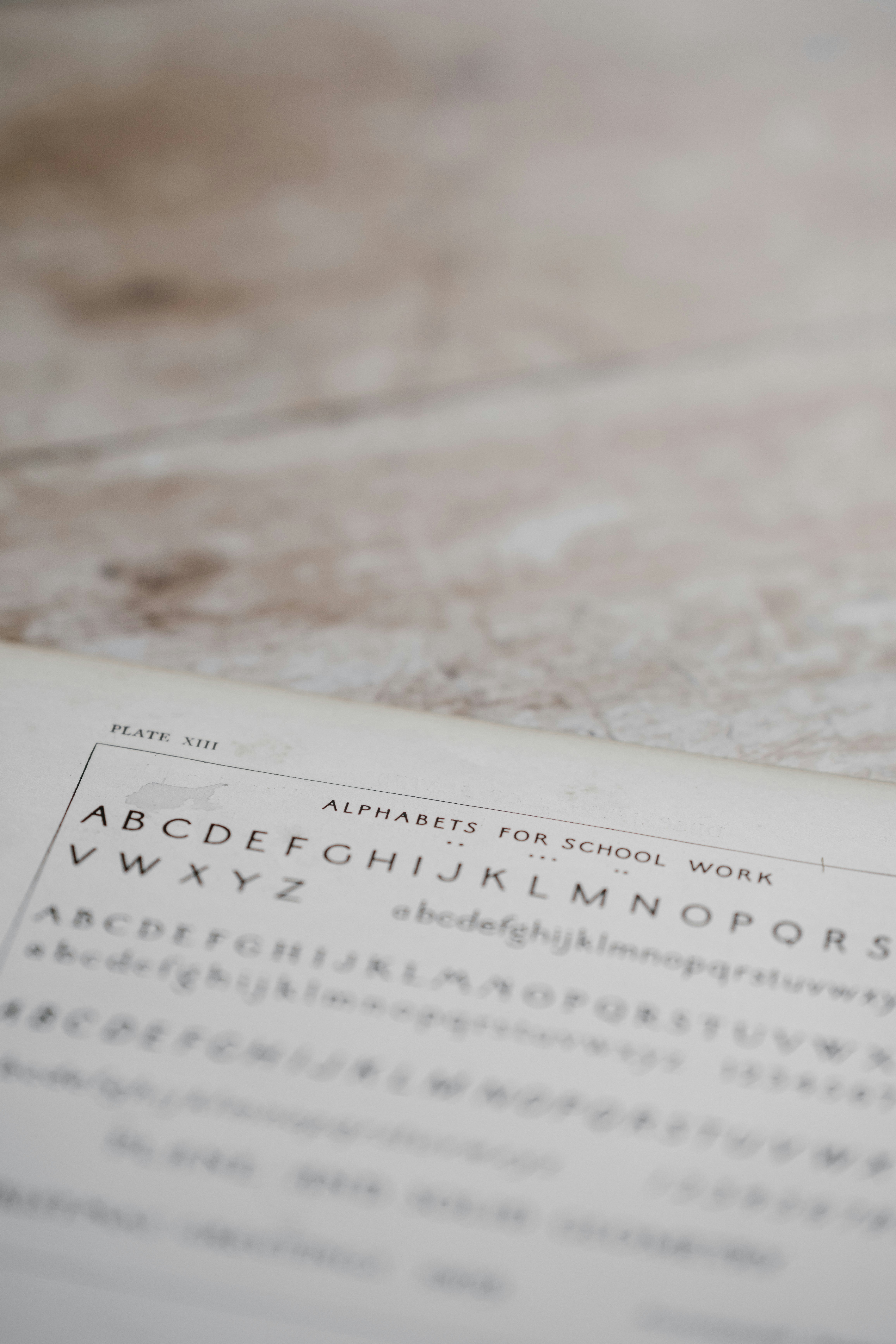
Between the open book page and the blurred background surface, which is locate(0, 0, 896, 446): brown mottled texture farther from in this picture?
the open book page

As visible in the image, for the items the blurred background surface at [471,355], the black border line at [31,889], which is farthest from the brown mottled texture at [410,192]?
the black border line at [31,889]

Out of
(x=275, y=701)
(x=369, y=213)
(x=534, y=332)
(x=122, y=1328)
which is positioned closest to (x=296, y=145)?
(x=369, y=213)

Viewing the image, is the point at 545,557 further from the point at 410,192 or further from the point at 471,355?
the point at 410,192

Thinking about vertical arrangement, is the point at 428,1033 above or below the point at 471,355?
below

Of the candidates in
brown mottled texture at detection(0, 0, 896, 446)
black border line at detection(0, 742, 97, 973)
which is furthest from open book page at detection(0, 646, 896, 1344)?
brown mottled texture at detection(0, 0, 896, 446)

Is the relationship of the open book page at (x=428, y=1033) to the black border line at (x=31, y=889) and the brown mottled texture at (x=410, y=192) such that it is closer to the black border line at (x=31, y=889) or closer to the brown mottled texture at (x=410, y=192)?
the black border line at (x=31, y=889)

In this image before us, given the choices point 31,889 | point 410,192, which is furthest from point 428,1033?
point 410,192
